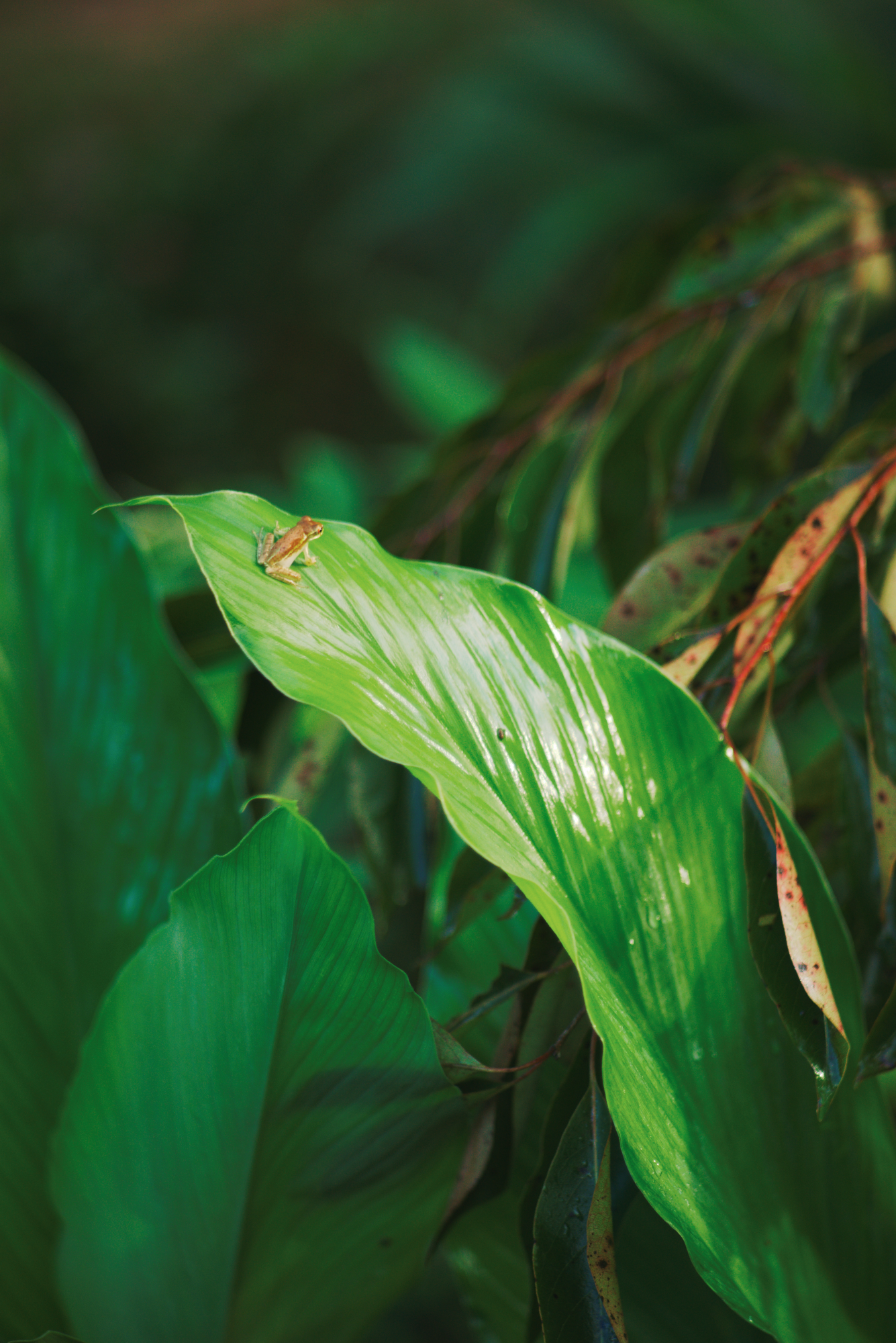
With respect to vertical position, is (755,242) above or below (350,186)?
below

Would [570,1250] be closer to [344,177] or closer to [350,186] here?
[350,186]

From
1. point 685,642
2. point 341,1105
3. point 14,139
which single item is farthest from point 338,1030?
point 14,139

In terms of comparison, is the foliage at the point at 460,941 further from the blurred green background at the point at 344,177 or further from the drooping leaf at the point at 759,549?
the blurred green background at the point at 344,177

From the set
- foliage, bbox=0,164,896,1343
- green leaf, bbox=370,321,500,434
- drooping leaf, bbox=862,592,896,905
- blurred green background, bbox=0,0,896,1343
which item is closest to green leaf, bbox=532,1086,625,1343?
foliage, bbox=0,164,896,1343

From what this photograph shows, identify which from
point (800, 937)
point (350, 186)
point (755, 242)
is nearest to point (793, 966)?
point (800, 937)

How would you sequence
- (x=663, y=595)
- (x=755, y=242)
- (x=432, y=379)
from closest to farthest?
(x=663, y=595) → (x=755, y=242) → (x=432, y=379)

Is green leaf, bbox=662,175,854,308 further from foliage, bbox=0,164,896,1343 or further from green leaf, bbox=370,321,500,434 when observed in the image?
green leaf, bbox=370,321,500,434

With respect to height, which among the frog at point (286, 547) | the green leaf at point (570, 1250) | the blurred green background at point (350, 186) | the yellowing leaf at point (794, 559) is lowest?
the green leaf at point (570, 1250)

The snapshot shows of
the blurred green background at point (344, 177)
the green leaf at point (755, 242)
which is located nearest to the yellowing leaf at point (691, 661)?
the green leaf at point (755, 242)
